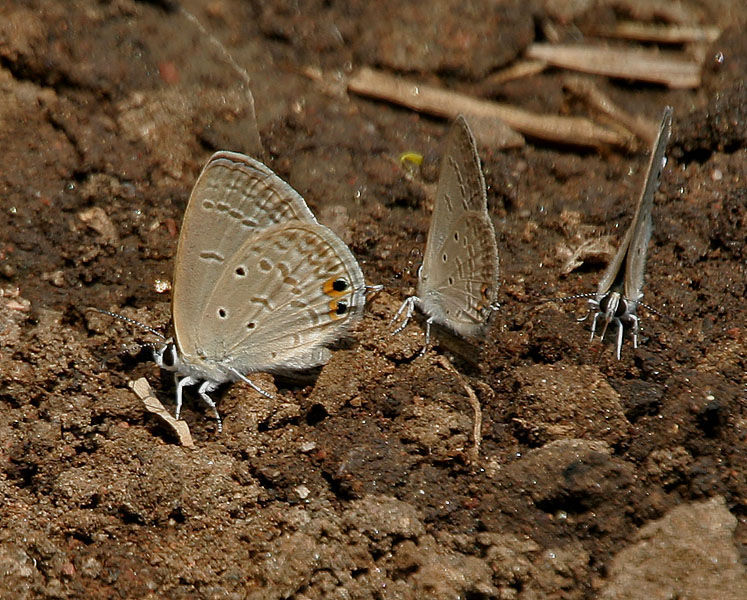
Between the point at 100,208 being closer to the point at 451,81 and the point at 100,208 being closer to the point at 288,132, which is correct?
the point at 288,132

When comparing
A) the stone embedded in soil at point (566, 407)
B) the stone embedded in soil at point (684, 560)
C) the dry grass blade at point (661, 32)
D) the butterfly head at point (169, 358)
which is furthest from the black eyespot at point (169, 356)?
the dry grass blade at point (661, 32)

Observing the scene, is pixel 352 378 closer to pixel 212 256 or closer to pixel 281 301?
pixel 281 301

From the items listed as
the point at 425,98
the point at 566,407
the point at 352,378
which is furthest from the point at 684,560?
the point at 425,98

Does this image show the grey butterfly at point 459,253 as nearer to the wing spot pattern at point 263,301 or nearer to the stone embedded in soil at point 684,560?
the wing spot pattern at point 263,301

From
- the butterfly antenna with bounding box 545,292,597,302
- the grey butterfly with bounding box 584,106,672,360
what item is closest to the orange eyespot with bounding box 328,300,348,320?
the butterfly antenna with bounding box 545,292,597,302

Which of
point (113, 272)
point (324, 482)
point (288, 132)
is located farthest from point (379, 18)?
point (324, 482)

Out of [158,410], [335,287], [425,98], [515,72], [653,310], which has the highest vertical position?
[515,72]
